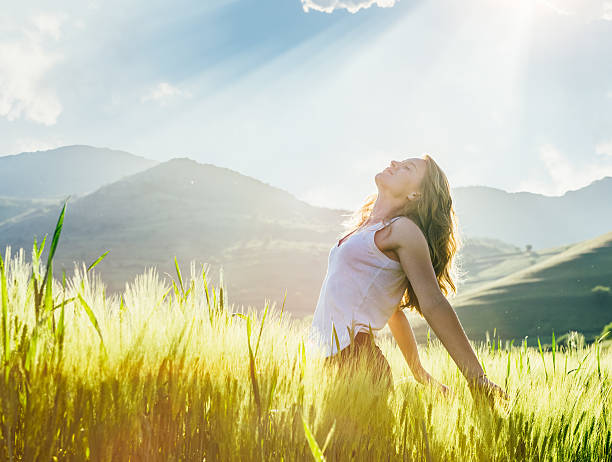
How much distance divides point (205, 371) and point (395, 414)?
1.98 feet

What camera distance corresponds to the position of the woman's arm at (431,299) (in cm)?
215

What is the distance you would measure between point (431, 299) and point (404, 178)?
41.9 inches

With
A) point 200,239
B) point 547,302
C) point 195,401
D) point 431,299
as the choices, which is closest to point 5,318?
point 195,401

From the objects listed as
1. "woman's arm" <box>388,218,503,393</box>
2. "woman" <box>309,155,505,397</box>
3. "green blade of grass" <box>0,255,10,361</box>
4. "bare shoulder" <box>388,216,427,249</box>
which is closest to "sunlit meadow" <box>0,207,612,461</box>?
"green blade of grass" <box>0,255,10,361</box>

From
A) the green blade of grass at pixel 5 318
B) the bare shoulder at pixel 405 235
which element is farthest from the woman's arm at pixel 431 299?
the green blade of grass at pixel 5 318

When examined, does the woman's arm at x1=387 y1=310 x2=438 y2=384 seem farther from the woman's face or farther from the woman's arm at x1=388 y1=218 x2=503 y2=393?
the woman's face

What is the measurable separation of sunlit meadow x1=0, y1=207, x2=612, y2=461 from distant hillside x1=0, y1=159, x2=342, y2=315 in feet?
→ 316

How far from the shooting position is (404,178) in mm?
3168

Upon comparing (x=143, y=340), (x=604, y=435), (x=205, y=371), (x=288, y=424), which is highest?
(x=143, y=340)

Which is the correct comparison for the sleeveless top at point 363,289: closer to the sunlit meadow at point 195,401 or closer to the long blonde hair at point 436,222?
the long blonde hair at point 436,222

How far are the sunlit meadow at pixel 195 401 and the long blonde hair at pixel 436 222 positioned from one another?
4.85 feet

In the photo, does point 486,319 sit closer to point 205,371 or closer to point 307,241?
point 205,371

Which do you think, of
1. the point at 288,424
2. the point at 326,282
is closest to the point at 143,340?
the point at 288,424

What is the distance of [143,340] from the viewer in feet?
3.75
